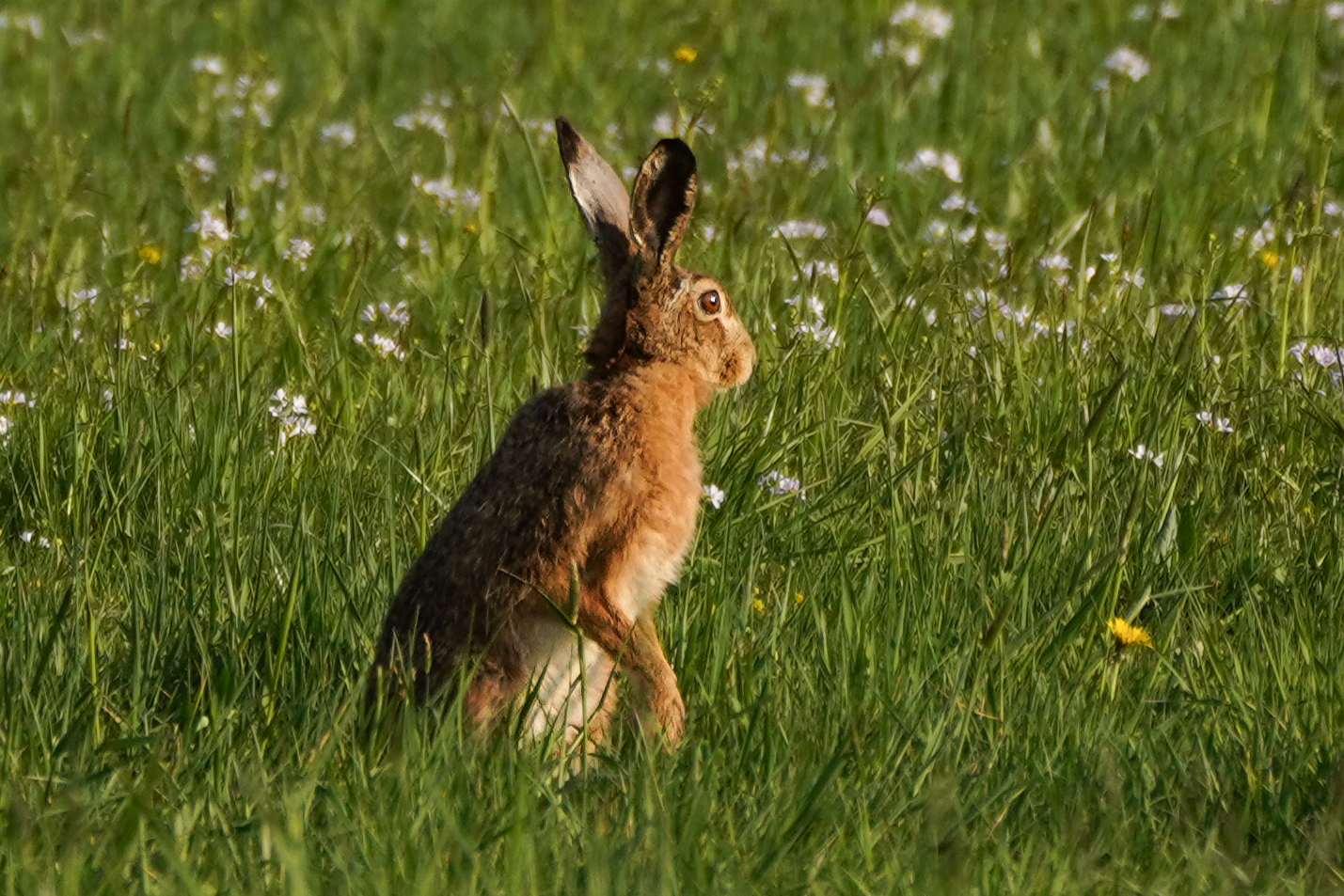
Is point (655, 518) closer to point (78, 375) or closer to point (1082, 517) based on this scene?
point (1082, 517)

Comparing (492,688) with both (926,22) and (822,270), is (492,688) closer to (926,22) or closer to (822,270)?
(822,270)

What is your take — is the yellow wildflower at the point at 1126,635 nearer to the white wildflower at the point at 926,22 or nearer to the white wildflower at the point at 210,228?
the white wildflower at the point at 210,228

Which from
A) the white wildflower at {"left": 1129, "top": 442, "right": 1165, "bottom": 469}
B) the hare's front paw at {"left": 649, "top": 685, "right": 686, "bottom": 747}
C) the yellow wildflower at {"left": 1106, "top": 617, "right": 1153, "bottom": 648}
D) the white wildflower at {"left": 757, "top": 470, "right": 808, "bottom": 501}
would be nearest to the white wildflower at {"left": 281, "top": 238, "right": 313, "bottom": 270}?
the white wildflower at {"left": 757, "top": 470, "right": 808, "bottom": 501}

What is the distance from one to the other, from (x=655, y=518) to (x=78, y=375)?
2.32m

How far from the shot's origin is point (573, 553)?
3.96 m

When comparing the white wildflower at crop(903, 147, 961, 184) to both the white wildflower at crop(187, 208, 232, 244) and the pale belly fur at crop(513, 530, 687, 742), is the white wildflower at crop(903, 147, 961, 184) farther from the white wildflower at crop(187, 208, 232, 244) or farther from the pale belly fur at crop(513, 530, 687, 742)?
the pale belly fur at crop(513, 530, 687, 742)

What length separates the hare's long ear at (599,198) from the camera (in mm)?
4430

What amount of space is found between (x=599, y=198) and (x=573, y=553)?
0.92 m

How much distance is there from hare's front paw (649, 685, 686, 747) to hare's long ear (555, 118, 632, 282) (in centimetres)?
105

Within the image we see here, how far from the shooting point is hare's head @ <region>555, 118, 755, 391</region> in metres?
4.33

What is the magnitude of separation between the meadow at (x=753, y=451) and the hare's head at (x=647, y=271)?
51 centimetres

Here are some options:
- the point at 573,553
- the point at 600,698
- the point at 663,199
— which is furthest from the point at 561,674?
the point at 663,199

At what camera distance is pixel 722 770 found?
3.65 m

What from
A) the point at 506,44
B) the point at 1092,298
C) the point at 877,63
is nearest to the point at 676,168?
the point at 1092,298
